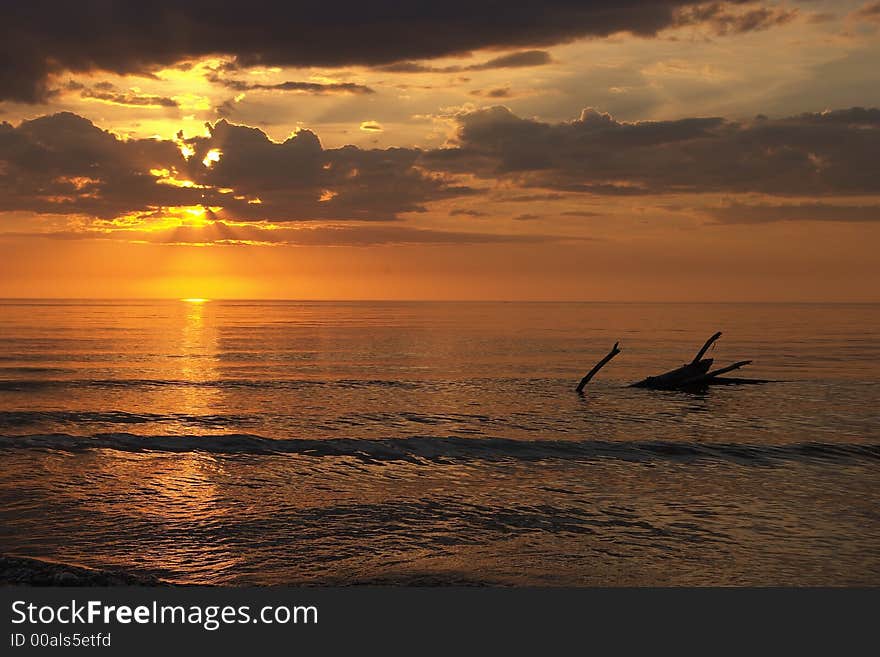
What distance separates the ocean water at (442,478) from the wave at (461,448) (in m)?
0.12

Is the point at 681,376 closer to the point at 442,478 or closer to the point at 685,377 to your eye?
the point at 685,377

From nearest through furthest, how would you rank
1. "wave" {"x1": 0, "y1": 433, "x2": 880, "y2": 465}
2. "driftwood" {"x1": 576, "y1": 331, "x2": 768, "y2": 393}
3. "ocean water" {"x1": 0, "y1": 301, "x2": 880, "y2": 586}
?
"ocean water" {"x1": 0, "y1": 301, "x2": 880, "y2": 586}, "wave" {"x1": 0, "y1": 433, "x2": 880, "y2": 465}, "driftwood" {"x1": 576, "y1": 331, "x2": 768, "y2": 393}

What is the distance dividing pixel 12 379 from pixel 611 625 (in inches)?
1662

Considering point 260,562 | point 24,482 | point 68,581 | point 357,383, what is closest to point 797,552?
point 260,562

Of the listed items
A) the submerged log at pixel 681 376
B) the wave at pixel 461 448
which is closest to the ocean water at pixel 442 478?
the wave at pixel 461 448

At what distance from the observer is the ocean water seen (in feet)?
42.5

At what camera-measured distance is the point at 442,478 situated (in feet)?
65.2

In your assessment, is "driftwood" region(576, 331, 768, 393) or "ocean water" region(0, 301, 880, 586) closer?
"ocean water" region(0, 301, 880, 586)

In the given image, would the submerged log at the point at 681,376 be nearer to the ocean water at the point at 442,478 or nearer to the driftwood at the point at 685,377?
the driftwood at the point at 685,377

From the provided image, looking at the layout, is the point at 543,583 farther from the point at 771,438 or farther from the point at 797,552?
the point at 771,438

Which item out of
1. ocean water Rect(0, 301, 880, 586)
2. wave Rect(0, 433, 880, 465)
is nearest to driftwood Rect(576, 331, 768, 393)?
ocean water Rect(0, 301, 880, 586)

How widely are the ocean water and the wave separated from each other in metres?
0.12

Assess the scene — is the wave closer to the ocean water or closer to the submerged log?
the ocean water

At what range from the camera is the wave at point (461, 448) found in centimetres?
2278
